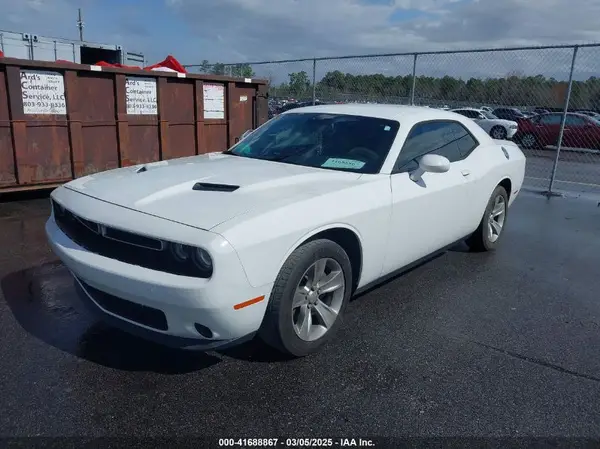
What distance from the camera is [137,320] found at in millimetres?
2783

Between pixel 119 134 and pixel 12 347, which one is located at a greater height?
pixel 119 134

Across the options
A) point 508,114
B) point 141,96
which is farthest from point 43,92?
point 508,114

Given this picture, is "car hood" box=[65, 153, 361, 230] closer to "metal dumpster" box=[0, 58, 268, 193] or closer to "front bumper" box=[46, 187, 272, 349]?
"front bumper" box=[46, 187, 272, 349]

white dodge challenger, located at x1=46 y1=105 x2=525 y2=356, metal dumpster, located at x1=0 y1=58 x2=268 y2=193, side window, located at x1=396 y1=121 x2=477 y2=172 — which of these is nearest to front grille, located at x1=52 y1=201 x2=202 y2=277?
white dodge challenger, located at x1=46 y1=105 x2=525 y2=356

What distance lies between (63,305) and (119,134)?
162 inches

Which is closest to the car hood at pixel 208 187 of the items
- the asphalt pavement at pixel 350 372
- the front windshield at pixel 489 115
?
the asphalt pavement at pixel 350 372

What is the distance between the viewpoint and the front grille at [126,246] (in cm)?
259

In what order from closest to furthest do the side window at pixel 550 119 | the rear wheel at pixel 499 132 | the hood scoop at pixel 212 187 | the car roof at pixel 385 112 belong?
1. the hood scoop at pixel 212 187
2. the car roof at pixel 385 112
3. the side window at pixel 550 119
4. the rear wheel at pixel 499 132

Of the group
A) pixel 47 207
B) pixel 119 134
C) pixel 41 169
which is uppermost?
pixel 119 134

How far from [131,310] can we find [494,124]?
1998 cm

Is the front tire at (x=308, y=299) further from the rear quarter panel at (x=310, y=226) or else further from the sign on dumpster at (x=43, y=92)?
the sign on dumpster at (x=43, y=92)

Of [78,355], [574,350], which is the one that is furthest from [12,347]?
[574,350]

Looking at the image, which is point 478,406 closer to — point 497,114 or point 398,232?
point 398,232

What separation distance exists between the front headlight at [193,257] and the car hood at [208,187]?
13 cm
